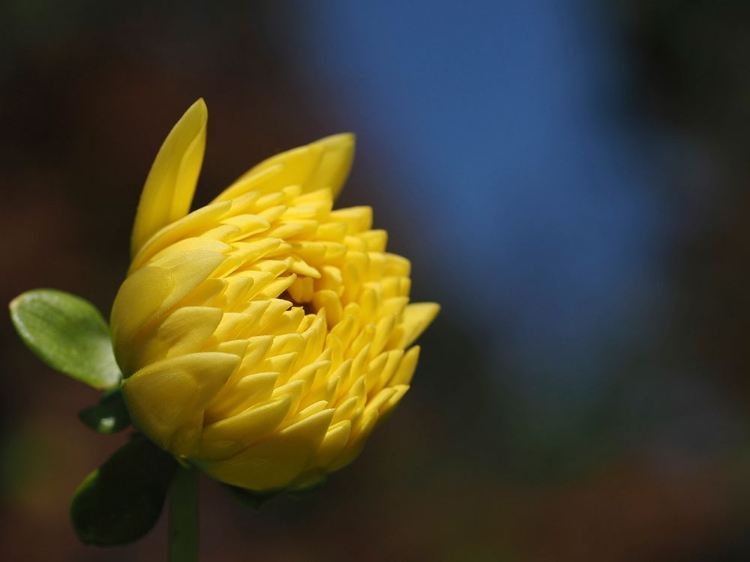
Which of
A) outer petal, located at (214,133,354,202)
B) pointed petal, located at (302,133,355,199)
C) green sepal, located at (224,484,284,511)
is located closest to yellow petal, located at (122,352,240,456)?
green sepal, located at (224,484,284,511)

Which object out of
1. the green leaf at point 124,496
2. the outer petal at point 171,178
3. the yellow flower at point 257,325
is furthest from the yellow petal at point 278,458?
the outer petal at point 171,178

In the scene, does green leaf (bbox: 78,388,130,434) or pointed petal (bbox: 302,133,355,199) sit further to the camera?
pointed petal (bbox: 302,133,355,199)

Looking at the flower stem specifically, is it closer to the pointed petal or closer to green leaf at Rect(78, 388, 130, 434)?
green leaf at Rect(78, 388, 130, 434)

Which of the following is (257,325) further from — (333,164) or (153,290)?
(333,164)

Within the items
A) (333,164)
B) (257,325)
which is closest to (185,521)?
(257,325)

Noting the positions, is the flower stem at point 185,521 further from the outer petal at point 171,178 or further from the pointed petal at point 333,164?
the pointed petal at point 333,164

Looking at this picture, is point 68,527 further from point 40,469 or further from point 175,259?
point 175,259
